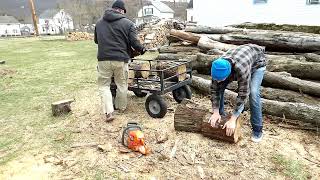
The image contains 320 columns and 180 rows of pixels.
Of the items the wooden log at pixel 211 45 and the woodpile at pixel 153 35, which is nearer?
the wooden log at pixel 211 45

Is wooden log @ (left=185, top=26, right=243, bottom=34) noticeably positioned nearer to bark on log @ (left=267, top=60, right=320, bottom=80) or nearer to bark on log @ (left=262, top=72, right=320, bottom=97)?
bark on log @ (left=267, top=60, right=320, bottom=80)

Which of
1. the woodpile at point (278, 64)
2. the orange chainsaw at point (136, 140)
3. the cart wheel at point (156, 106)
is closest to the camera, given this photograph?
the orange chainsaw at point (136, 140)

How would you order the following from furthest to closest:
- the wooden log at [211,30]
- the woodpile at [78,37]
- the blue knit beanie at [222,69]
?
the woodpile at [78,37], the wooden log at [211,30], the blue knit beanie at [222,69]

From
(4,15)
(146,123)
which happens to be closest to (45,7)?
(4,15)

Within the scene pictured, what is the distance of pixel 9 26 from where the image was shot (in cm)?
7669

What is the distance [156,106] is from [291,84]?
2688 millimetres

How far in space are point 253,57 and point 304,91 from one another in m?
2.26

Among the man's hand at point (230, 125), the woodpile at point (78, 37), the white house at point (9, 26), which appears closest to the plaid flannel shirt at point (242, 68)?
the man's hand at point (230, 125)

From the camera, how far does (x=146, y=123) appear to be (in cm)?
624

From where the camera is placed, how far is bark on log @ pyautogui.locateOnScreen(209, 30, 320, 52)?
26.4ft

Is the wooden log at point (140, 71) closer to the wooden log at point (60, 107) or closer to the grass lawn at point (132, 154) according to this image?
the grass lawn at point (132, 154)

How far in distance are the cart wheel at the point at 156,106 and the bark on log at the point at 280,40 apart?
4.02 m

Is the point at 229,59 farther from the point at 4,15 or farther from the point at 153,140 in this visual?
the point at 4,15

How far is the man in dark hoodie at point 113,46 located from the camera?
6.17 m
